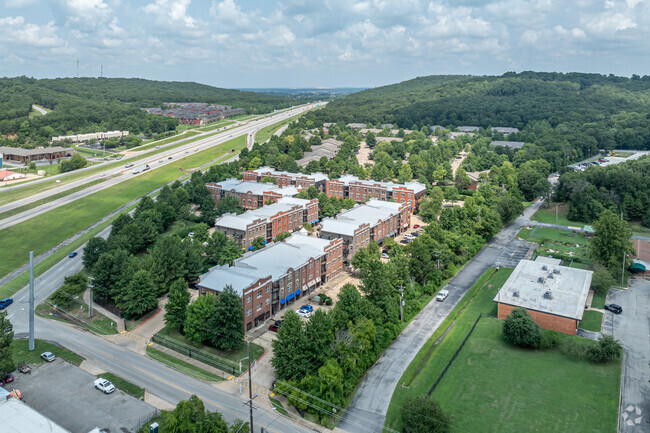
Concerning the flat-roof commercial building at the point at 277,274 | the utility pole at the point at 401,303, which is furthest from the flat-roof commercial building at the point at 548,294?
the flat-roof commercial building at the point at 277,274

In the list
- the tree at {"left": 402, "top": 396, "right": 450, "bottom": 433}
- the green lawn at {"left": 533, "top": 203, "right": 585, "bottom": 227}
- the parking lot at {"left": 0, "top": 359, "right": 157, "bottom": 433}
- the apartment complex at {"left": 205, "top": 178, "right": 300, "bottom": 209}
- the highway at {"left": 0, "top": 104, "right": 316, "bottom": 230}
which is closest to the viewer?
the tree at {"left": 402, "top": 396, "right": 450, "bottom": 433}

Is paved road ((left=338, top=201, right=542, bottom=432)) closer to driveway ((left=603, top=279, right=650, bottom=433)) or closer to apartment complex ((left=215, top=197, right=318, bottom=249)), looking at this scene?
driveway ((left=603, top=279, right=650, bottom=433))

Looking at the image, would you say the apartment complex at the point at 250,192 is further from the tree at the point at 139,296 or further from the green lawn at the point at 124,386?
the green lawn at the point at 124,386

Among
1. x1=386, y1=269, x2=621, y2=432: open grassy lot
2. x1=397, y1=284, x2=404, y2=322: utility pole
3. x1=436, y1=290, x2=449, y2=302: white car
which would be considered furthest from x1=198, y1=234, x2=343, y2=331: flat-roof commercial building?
x1=386, y1=269, x2=621, y2=432: open grassy lot

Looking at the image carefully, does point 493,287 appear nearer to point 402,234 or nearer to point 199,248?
point 402,234

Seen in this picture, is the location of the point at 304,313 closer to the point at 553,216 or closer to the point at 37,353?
the point at 37,353

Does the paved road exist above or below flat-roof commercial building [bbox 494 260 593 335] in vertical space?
below

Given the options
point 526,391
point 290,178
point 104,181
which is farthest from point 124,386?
point 104,181
